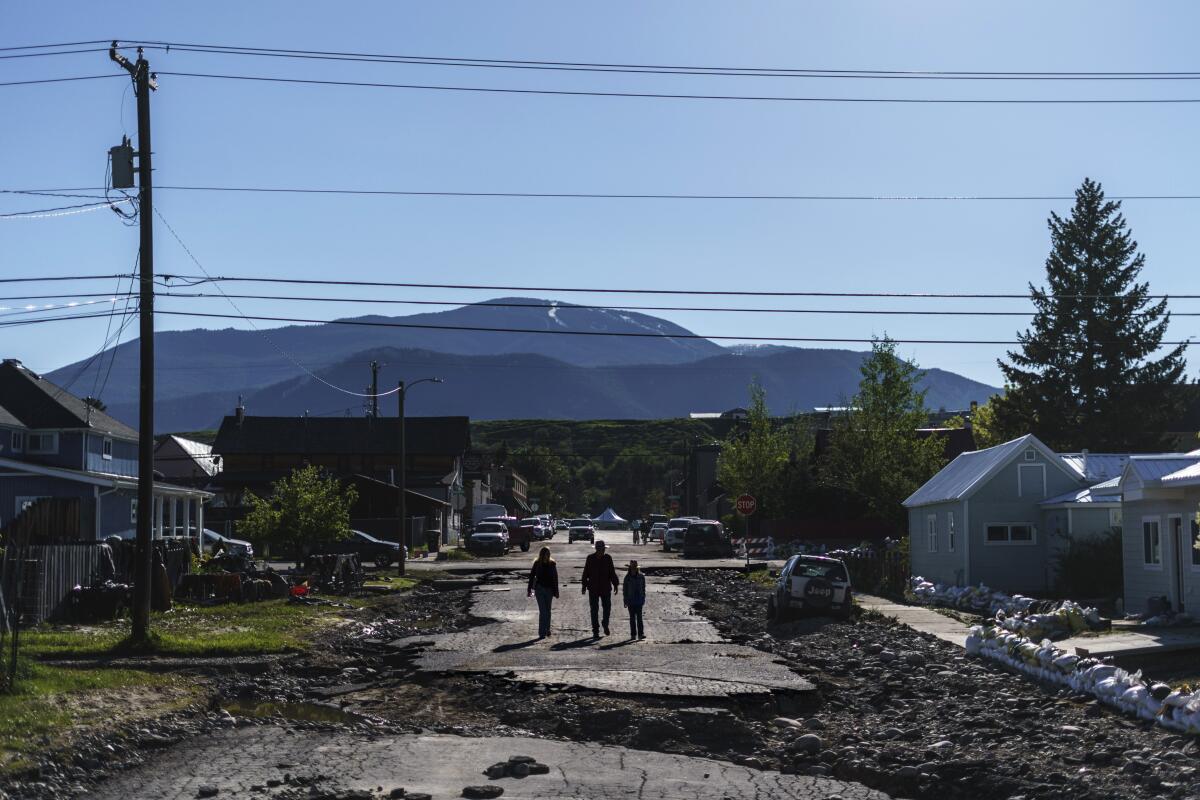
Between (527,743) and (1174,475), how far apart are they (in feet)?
53.9

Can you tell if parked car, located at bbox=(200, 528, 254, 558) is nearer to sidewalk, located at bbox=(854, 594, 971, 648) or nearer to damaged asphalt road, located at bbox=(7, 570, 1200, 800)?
sidewalk, located at bbox=(854, 594, 971, 648)

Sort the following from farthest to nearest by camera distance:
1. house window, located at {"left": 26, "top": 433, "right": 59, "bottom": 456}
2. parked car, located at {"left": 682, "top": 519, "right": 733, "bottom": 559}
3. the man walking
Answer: parked car, located at {"left": 682, "top": 519, "right": 733, "bottom": 559}
house window, located at {"left": 26, "top": 433, "right": 59, "bottom": 456}
the man walking

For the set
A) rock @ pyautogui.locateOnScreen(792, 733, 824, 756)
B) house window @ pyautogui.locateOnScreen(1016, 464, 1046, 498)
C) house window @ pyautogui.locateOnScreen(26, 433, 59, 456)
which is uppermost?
house window @ pyautogui.locateOnScreen(26, 433, 59, 456)

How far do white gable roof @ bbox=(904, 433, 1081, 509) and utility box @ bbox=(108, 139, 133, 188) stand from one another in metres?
23.8

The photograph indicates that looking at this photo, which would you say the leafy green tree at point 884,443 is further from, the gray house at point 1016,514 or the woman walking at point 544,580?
the woman walking at point 544,580

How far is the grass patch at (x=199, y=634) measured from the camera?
809 inches

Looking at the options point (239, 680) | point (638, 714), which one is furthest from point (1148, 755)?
point (239, 680)

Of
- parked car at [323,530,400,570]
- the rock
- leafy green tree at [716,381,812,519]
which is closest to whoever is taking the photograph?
the rock

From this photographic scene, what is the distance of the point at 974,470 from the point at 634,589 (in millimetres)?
18355

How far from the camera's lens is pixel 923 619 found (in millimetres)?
28234

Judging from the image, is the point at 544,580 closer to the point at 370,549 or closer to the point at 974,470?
the point at 974,470

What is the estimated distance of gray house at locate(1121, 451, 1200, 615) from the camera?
25.3 metres

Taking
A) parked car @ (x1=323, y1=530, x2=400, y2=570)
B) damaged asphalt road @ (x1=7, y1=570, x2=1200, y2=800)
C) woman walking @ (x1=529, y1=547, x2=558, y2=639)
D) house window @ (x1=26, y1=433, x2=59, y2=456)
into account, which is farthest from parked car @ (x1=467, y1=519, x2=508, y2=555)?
damaged asphalt road @ (x1=7, y1=570, x2=1200, y2=800)

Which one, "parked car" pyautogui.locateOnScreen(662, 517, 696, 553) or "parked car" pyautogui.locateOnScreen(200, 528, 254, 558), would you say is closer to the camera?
"parked car" pyautogui.locateOnScreen(200, 528, 254, 558)
